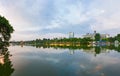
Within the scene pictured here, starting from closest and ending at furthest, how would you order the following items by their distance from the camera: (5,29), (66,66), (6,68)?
(6,68) < (66,66) < (5,29)

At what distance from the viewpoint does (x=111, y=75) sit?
2630 centimetres

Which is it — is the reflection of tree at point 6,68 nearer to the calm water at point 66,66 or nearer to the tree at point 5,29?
the calm water at point 66,66

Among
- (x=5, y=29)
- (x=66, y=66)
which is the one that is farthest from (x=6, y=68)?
(x=5, y=29)

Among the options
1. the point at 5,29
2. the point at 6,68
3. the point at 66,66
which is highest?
the point at 5,29

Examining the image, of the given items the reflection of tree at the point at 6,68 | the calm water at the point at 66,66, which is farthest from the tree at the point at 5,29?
the reflection of tree at the point at 6,68

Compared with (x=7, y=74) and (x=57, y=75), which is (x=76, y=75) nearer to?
(x=57, y=75)

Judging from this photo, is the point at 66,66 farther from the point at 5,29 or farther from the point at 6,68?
the point at 5,29

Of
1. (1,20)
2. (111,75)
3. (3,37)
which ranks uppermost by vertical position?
(1,20)

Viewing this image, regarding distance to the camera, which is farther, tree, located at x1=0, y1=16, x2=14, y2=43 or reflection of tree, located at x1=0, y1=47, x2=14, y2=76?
tree, located at x1=0, y1=16, x2=14, y2=43

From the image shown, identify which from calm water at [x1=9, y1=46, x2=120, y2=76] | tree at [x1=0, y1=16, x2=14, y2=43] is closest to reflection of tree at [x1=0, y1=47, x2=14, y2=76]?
calm water at [x1=9, y1=46, x2=120, y2=76]

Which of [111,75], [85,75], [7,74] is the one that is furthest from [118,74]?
[7,74]

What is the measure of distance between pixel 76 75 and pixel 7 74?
8479mm

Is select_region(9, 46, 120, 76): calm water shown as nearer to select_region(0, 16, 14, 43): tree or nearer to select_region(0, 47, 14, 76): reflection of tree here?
select_region(0, 47, 14, 76): reflection of tree

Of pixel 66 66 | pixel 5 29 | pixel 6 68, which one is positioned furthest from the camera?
pixel 5 29
